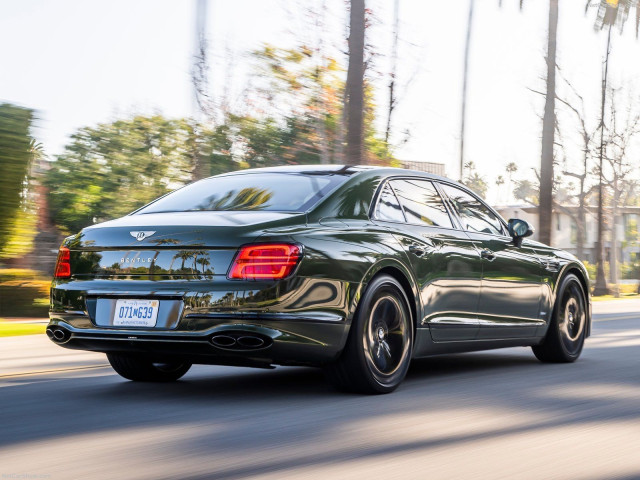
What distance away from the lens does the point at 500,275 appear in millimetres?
8125

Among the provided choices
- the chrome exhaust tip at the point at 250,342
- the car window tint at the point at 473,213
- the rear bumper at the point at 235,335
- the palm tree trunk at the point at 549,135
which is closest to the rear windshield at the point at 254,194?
the rear bumper at the point at 235,335

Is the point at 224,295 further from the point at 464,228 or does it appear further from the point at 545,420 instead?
the point at 464,228

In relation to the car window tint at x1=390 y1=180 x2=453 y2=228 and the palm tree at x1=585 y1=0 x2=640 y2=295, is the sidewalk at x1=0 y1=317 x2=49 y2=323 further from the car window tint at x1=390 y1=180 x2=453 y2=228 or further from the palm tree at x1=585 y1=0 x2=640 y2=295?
the palm tree at x1=585 y1=0 x2=640 y2=295

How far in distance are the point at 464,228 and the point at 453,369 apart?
1.30m

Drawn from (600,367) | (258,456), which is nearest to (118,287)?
(258,456)

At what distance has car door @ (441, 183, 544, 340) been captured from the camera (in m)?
7.94

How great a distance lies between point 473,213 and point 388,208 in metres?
1.40

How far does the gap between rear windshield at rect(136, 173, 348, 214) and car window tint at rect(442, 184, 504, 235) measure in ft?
4.67

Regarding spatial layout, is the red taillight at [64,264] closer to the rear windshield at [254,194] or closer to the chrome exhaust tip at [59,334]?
the chrome exhaust tip at [59,334]

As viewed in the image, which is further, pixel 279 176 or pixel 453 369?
pixel 453 369

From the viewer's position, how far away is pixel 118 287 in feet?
20.3

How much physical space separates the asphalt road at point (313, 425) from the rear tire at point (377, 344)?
0.39 ft

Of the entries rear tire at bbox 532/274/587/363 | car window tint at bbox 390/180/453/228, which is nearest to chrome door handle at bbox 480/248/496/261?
car window tint at bbox 390/180/453/228

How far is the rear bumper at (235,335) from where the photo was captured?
5848 mm
